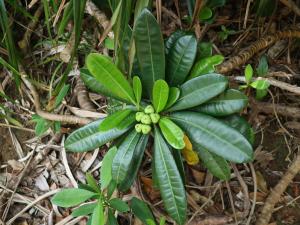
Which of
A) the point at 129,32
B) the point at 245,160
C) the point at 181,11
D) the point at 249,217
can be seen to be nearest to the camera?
the point at 245,160

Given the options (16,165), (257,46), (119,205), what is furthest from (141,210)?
(257,46)

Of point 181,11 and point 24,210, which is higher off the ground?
point 181,11

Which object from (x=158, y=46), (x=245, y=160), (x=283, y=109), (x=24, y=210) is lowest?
(x=24, y=210)

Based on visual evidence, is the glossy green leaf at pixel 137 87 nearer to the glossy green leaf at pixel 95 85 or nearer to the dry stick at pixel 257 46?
the glossy green leaf at pixel 95 85

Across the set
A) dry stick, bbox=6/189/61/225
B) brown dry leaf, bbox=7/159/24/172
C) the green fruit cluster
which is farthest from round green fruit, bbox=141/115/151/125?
brown dry leaf, bbox=7/159/24/172

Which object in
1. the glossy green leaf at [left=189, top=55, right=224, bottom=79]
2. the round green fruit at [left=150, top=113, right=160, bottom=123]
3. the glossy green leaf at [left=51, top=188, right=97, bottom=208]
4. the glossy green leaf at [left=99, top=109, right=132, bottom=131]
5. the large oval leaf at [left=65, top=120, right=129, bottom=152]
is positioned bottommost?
the glossy green leaf at [left=51, top=188, right=97, bottom=208]

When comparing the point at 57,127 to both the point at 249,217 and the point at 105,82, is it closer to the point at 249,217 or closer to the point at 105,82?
the point at 105,82

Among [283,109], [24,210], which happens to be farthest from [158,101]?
[24,210]

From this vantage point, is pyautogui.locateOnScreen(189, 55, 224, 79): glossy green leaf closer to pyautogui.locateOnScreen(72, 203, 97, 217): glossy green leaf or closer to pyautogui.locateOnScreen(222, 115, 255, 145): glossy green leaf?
pyautogui.locateOnScreen(222, 115, 255, 145): glossy green leaf
